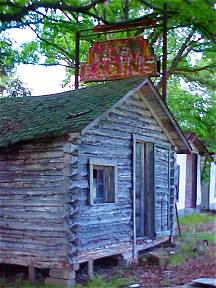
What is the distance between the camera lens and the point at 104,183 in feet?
39.8

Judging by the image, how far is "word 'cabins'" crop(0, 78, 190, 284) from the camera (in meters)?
10.7

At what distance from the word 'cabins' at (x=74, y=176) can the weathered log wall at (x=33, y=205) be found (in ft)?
0.07

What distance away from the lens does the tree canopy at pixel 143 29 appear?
11461mm

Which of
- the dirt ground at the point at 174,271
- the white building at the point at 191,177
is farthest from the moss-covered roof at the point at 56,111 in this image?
the white building at the point at 191,177

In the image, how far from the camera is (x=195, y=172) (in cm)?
2600

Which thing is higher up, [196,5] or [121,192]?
[196,5]

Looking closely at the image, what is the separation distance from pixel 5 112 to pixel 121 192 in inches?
154

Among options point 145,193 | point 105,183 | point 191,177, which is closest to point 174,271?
point 105,183

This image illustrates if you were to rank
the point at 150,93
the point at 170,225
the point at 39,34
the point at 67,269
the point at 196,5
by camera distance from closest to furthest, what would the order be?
the point at 67,269
the point at 196,5
the point at 150,93
the point at 170,225
the point at 39,34

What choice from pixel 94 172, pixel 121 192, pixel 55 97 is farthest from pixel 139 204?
pixel 55 97

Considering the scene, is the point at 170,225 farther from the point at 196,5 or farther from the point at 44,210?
the point at 196,5

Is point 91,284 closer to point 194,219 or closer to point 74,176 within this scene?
point 74,176

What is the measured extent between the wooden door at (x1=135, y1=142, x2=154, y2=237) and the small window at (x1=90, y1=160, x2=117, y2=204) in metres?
2.04

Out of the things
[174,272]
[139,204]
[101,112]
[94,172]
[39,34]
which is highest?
[39,34]
